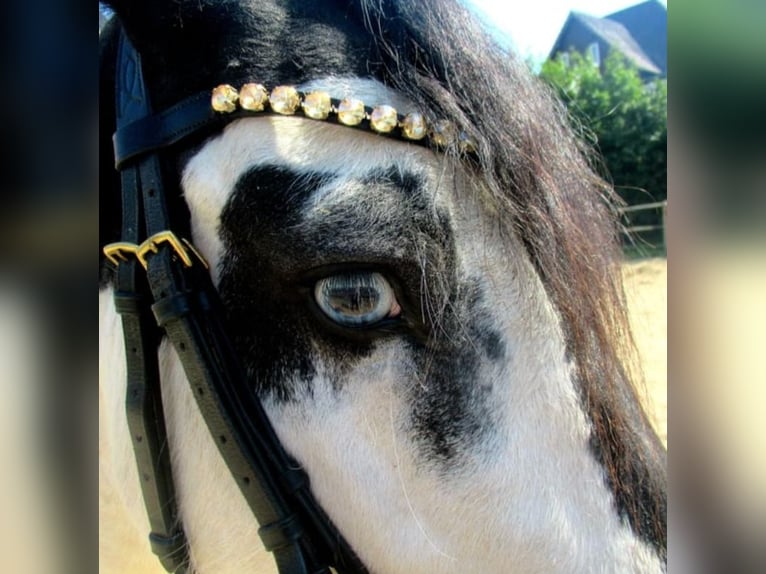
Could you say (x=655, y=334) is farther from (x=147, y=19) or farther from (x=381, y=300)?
(x=147, y=19)

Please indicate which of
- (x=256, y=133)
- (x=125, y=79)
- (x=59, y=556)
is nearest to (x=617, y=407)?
(x=256, y=133)

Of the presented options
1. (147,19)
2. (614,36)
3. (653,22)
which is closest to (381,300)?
(147,19)

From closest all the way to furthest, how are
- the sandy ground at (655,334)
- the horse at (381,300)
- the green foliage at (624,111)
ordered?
the horse at (381,300) → the sandy ground at (655,334) → the green foliage at (624,111)

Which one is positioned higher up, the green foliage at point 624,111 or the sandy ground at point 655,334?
the green foliage at point 624,111

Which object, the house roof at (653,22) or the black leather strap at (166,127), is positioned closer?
the black leather strap at (166,127)

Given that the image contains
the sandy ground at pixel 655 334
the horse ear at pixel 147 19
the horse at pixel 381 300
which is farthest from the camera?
the sandy ground at pixel 655 334

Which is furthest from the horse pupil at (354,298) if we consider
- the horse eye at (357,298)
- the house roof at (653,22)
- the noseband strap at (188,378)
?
the house roof at (653,22)

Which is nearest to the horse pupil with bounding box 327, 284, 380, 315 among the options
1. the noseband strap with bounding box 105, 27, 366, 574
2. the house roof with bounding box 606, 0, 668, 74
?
the noseband strap with bounding box 105, 27, 366, 574

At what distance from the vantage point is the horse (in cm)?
69

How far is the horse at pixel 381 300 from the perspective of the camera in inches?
27.3

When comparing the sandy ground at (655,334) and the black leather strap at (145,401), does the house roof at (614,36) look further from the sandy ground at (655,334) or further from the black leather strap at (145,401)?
the black leather strap at (145,401)

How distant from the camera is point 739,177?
21.5 inches

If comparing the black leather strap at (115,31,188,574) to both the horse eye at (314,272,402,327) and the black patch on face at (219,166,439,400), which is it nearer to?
the black patch on face at (219,166,439,400)

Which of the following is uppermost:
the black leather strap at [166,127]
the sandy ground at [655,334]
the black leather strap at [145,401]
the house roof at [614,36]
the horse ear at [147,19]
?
the house roof at [614,36]
